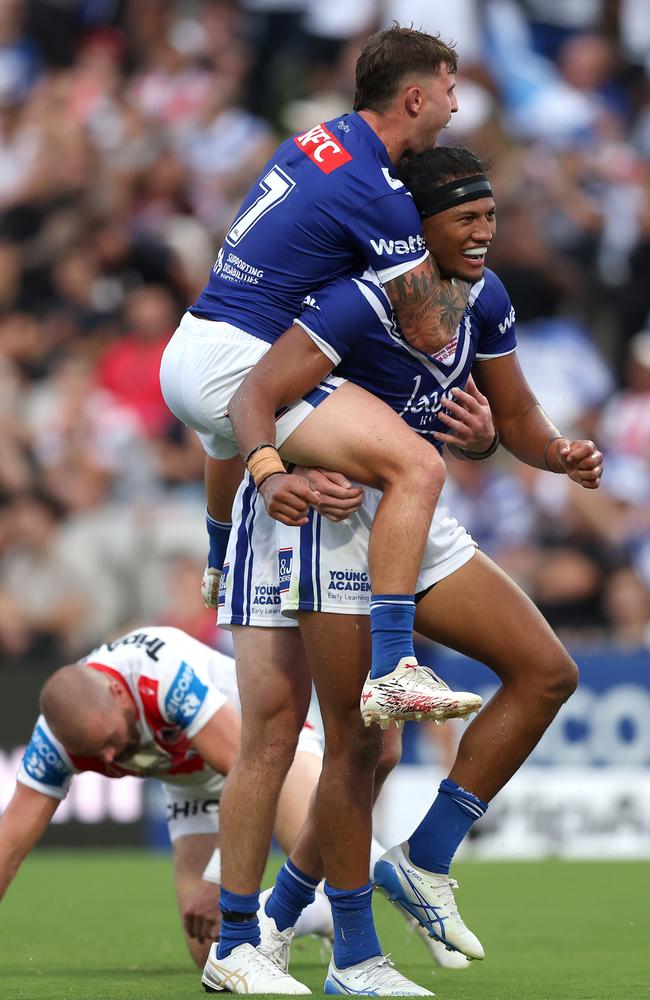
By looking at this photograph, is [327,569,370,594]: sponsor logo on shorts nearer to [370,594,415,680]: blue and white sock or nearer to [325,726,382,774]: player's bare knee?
[370,594,415,680]: blue and white sock

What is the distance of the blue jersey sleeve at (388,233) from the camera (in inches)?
197

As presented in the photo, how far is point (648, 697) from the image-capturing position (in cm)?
1133

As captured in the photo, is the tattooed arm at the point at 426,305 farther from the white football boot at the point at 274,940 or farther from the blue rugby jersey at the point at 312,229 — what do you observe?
the white football boot at the point at 274,940

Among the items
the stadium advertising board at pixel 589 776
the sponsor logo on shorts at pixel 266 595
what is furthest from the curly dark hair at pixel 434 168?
the stadium advertising board at pixel 589 776

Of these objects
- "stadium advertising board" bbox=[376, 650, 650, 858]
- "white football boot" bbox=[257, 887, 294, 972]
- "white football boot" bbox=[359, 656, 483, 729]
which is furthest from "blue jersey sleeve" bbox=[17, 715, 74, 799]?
"stadium advertising board" bbox=[376, 650, 650, 858]

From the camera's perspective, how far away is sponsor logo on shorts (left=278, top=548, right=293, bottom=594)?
5.18 metres

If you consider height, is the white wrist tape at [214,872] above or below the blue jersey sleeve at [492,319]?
below

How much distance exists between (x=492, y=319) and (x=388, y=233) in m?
0.59

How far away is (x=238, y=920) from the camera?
533 cm

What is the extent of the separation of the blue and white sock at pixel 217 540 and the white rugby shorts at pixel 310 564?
41 centimetres

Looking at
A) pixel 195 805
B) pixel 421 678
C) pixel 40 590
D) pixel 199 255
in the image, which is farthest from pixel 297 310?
pixel 199 255

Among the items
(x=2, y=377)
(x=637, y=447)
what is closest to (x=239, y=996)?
(x=637, y=447)

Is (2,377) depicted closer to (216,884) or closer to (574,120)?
(574,120)

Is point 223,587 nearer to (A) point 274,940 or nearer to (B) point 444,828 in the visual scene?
(B) point 444,828
